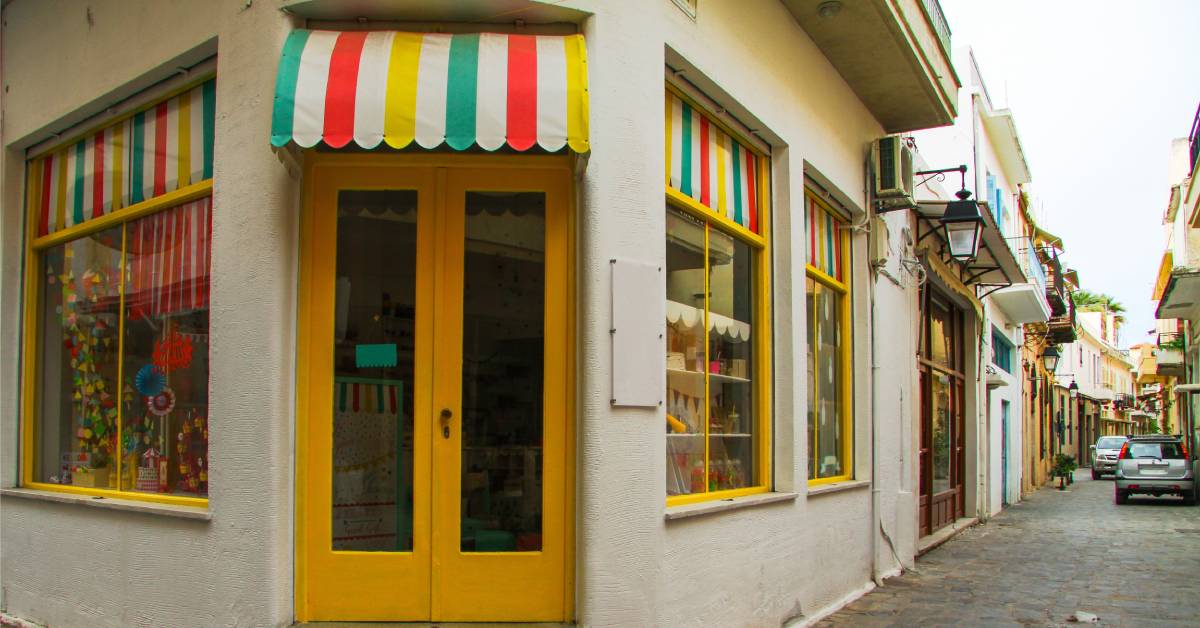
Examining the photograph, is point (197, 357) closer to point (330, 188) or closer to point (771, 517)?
point (330, 188)

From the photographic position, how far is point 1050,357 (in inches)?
1176

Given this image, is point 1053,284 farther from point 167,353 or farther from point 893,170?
point 167,353

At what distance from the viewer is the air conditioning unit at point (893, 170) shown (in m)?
9.74

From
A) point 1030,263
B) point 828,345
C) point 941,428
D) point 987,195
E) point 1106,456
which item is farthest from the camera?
point 1106,456

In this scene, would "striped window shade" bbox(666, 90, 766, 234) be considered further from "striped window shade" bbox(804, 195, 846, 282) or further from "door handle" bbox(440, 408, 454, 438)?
"door handle" bbox(440, 408, 454, 438)

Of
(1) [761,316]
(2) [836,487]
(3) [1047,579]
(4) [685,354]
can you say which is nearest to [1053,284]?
(3) [1047,579]

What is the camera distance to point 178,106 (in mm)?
6434

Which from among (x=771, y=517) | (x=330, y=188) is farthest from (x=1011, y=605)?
(x=330, y=188)

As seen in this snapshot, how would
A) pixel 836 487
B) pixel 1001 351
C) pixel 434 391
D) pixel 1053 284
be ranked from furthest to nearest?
pixel 1053 284
pixel 1001 351
pixel 836 487
pixel 434 391

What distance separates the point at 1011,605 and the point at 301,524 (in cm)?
636

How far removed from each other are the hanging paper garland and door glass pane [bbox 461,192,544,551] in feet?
6.49

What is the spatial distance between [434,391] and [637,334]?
46.6 inches

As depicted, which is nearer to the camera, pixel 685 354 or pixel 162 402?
pixel 162 402

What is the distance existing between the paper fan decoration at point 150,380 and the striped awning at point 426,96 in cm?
234
